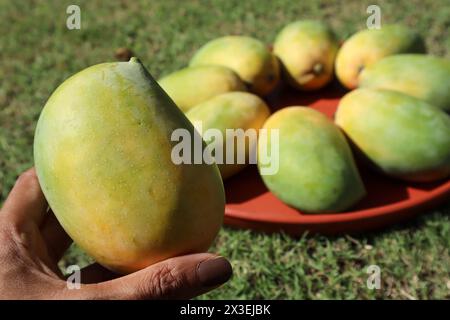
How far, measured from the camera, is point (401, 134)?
1.46 metres

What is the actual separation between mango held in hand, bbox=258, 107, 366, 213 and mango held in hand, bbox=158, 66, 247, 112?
291 mm

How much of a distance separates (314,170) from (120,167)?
725 millimetres

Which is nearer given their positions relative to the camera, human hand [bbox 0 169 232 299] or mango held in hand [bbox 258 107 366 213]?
human hand [bbox 0 169 232 299]

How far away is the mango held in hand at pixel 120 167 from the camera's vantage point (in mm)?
802

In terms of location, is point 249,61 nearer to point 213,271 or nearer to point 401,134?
point 401,134

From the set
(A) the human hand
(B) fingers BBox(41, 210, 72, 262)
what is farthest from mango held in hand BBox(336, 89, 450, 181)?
(B) fingers BBox(41, 210, 72, 262)

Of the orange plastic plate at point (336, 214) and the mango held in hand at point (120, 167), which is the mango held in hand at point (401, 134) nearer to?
the orange plastic plate at point (336, 214)

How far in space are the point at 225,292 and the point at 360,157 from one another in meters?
0.57

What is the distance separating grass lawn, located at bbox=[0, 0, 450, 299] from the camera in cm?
146

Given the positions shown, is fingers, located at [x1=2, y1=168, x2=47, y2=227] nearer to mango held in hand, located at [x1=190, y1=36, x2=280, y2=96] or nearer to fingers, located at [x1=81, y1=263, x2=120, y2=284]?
fingers, located at [x1=81, y1=263, x2=120, y2=284]

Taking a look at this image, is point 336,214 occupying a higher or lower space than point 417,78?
lower

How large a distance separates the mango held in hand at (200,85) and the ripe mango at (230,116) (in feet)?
0.27

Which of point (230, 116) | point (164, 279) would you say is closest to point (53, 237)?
point (164, 279)

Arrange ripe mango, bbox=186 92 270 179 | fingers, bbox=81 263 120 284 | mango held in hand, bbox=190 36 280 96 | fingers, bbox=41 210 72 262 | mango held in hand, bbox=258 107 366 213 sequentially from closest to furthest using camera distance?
fingers, bbox=81 263 120 284
fingers, bbox=41 210 72 262
mango held in hand, bbox=258 107 366 213
ripe mango, bbox=186 92 270 179
mango held in hand, bbox=190 36 280 96
